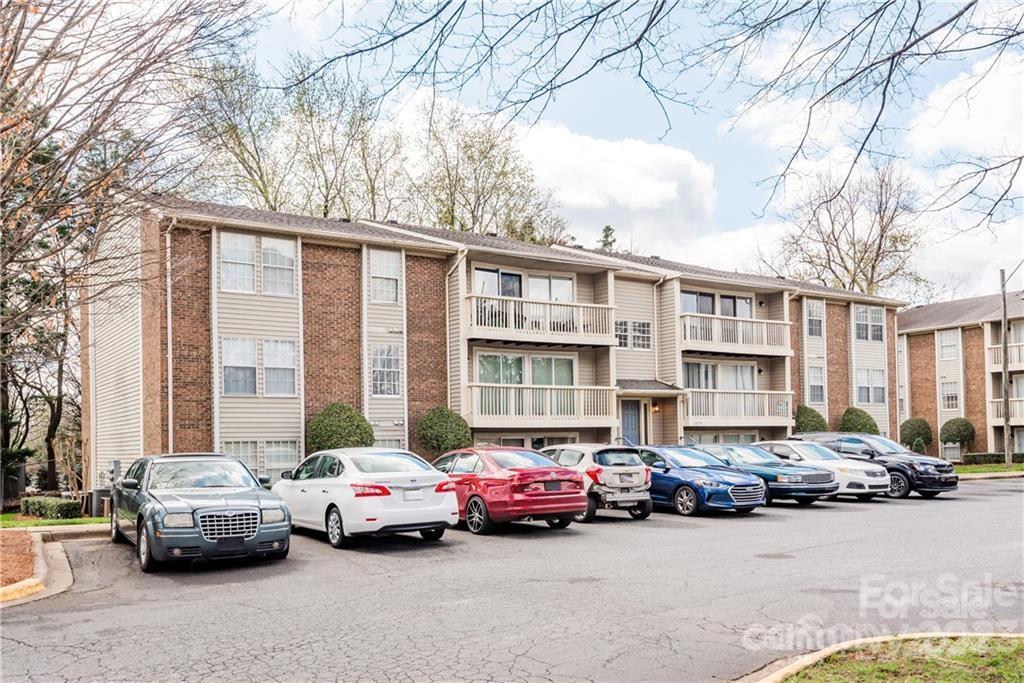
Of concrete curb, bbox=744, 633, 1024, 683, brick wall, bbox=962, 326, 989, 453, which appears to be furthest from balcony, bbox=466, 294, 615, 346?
brick wall, bbox=962, 326, 989, 453

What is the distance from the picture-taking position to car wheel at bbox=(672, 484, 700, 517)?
60.8 ft

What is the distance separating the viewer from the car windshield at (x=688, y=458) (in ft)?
64.5

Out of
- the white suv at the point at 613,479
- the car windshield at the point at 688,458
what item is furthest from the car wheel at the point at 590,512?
the car windshield at the point at 688,458

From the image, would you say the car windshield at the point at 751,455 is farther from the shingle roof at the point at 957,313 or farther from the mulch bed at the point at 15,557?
the shingle roof at the point at 957,313

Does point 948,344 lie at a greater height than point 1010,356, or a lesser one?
greater

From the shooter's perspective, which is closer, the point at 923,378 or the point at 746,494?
the point at 746,494

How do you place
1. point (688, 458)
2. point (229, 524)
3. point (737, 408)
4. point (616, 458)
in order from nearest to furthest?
point (229, 524) < point (616, 458) < point (688, 458) < point (737, 408)

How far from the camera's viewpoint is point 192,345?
22250 mm

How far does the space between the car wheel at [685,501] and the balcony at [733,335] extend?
43.9 ft

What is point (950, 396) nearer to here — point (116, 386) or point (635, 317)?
point (635, 317)

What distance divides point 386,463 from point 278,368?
10.4 m

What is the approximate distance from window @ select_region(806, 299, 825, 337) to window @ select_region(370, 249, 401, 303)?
61.6 ft

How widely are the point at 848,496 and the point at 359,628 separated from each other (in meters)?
18.7

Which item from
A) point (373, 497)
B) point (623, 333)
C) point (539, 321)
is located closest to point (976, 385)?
point (623, 333)
